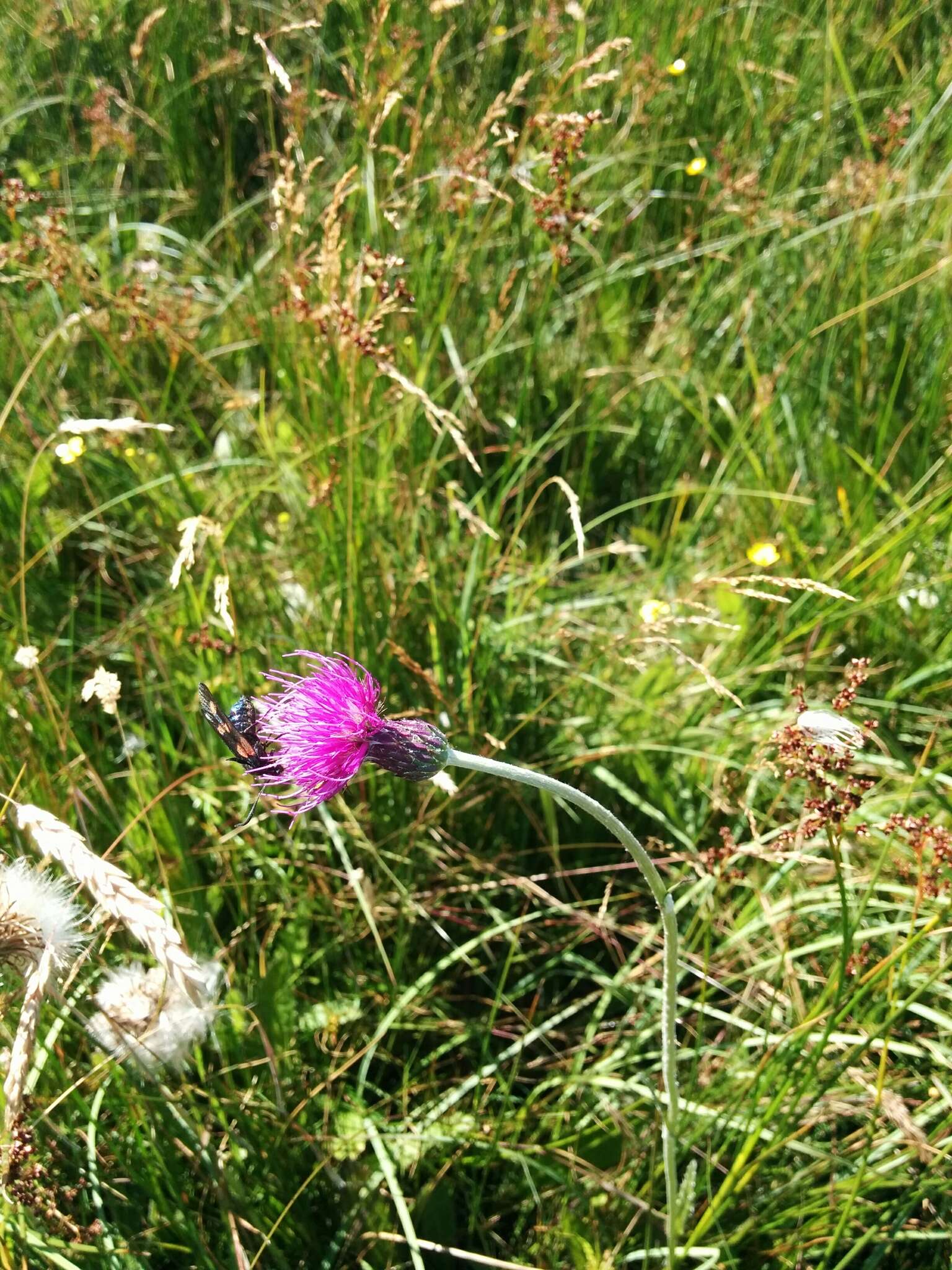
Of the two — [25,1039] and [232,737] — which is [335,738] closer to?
[232,737]

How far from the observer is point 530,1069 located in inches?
71.0

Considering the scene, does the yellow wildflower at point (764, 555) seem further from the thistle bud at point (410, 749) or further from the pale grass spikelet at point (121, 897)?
the pale grass spikelet at point (121, 897)

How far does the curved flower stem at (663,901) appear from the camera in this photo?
0.91m

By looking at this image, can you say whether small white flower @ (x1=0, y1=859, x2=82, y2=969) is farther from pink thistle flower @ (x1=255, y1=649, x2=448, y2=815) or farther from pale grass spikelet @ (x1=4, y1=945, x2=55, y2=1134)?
pink thistle flower @ (x1=255, y1=649, x2=448, y2=815)

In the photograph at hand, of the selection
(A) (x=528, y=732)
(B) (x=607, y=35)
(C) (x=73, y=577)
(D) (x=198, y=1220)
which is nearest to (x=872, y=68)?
(B) (x=607, y=35)

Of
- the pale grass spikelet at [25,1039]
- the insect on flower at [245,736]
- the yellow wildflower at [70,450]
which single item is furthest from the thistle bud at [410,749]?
the yellow wildflower at [70,450]

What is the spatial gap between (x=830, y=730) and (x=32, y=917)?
0.89 meters

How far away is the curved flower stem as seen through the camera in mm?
914

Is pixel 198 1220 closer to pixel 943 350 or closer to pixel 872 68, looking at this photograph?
pixel 943 350

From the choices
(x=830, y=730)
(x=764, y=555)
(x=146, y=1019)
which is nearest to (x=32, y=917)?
(x=146, y=1019)

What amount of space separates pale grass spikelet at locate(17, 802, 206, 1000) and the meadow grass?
0.57ft

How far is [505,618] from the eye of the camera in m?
2.13

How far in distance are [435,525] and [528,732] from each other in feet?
1.77

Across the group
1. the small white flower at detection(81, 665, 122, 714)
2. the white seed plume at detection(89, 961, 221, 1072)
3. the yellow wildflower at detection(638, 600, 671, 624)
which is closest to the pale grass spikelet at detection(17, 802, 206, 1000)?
the small white flower at detection(81, 665, 122, 714)
